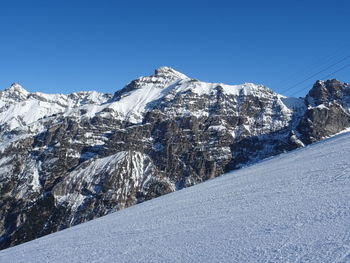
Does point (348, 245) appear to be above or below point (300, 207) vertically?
below

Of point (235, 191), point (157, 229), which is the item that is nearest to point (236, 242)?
point (157, 229)

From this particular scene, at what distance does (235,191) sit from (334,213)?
6.81 m

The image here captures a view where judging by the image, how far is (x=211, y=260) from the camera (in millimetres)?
8117

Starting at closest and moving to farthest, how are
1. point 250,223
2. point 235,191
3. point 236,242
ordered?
point 236,242
point 250,223
point 235,191

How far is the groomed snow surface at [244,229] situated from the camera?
25.6 ft

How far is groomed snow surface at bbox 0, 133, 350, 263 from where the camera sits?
7.82 m

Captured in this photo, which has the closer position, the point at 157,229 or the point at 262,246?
the point at 262,246

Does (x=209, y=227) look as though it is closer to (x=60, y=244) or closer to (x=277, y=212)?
(x=277, y=212)

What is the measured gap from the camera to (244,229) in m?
9.60

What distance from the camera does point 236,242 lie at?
878 cm

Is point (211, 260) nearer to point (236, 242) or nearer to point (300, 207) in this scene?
point (236, 242)

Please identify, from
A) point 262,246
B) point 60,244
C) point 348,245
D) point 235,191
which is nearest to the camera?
point 348,245

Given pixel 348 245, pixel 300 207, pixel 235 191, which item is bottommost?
pixel 348 245

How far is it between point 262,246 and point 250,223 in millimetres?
1910
